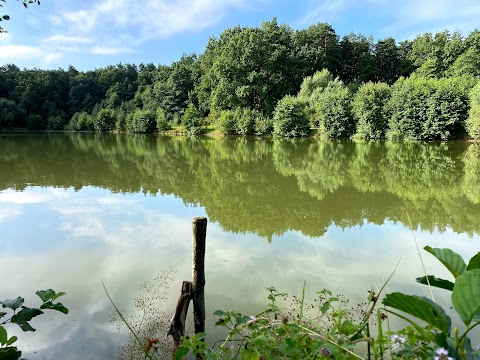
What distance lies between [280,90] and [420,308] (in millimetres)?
41893

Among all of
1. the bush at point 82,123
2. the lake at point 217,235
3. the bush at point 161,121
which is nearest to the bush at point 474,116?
the lake at point 217,235

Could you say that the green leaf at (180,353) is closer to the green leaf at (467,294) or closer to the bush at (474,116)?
the green leaf at (467,294)

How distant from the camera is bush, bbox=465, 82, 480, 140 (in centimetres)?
2305

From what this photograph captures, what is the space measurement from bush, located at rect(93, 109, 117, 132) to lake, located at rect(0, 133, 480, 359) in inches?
1471

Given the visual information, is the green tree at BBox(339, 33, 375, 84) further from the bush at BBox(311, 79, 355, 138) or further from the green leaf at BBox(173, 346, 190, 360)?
the green leaf at BBox(173, 346, 190, 360)

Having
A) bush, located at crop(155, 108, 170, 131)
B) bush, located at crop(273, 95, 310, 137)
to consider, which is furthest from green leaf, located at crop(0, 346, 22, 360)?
bush, located at crop(155, 108, 170, 131)

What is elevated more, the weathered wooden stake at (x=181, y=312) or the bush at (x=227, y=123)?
the bush at (x=227, y=123)

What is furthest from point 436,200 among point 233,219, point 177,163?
point 177,163

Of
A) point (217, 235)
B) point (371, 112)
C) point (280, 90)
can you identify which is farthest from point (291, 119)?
point (217, 235)

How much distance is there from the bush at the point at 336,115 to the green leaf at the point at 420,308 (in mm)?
30408

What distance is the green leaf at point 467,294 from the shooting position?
0.75 m

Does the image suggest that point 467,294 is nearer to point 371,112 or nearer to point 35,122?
point 371,112

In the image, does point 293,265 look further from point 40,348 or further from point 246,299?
point 40,348

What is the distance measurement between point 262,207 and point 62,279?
15.6 ft
